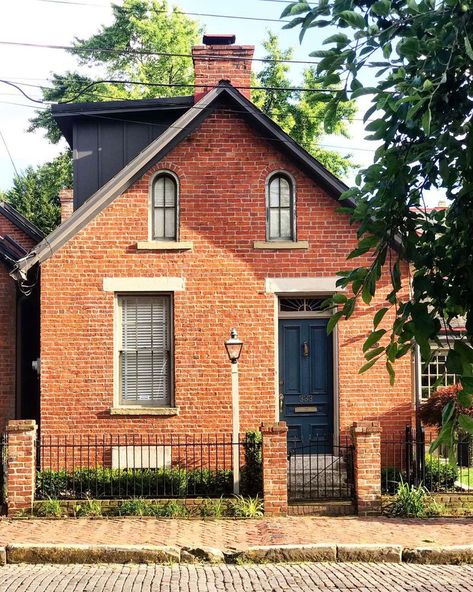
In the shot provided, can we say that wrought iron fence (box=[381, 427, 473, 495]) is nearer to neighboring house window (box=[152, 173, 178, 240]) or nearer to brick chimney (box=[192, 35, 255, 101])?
neighboring house window (box=[152, 173, 178, 240])

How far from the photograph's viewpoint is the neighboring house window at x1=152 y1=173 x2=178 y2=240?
53.9ft

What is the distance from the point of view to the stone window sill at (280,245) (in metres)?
16.4

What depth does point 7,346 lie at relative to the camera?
58.0 feet

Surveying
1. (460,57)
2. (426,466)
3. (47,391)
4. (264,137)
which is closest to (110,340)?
(47,391)

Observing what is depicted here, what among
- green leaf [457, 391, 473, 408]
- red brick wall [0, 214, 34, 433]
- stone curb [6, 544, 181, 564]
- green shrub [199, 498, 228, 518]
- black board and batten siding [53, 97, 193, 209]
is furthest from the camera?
black board and batten siding [53, 97, 193, 209]

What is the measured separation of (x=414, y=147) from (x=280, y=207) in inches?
498

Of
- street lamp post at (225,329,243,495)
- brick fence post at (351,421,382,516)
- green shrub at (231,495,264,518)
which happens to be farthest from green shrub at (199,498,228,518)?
brick fence post at (351,421,382,516)

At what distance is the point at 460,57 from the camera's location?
3771mm

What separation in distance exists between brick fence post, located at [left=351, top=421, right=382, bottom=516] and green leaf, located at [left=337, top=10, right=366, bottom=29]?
35.3 ft

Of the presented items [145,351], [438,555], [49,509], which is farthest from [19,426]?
[438,555]

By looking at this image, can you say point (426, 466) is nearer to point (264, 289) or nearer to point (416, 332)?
point (264, 289)

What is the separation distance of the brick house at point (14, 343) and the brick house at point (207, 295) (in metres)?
1.38

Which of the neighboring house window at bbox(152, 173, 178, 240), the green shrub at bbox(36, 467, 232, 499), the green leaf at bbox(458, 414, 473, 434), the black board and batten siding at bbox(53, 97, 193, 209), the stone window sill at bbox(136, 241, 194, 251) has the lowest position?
the green shrub at bbox(36, 467, 232, 499)

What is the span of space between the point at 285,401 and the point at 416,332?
42.4 feet
